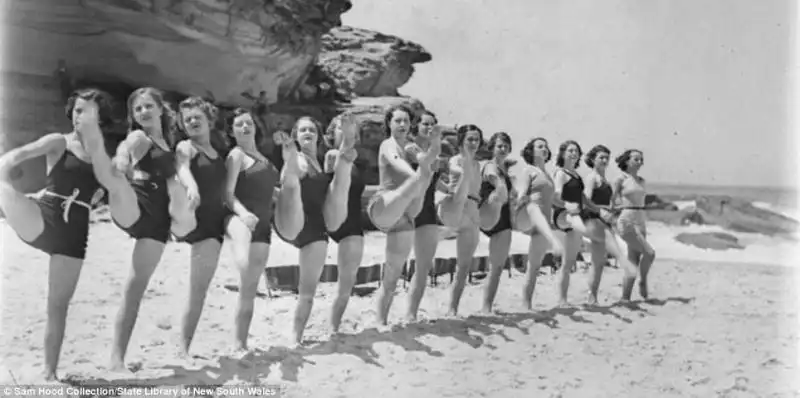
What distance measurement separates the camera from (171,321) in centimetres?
377

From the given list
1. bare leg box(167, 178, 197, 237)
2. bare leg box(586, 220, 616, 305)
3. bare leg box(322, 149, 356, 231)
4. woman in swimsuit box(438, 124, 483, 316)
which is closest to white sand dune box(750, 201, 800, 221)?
bare leg box(586, 220, 616, 305)

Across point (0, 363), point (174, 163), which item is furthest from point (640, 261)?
point (0, 363)

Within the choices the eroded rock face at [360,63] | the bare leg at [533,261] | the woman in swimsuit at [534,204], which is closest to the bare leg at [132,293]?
the woman in swimsuit at [534,204]

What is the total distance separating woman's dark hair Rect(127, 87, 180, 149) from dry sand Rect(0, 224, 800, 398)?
646 millimetres

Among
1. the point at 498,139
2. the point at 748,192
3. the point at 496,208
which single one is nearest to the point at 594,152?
the point at 498,139

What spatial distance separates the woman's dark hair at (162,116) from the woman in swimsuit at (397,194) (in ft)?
3.74

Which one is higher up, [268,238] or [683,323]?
[268,238]

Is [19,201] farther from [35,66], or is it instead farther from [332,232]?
[35,66]

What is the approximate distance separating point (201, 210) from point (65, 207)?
0.58 meters

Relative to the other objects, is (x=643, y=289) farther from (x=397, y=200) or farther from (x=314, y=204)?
(x=314, y=204)

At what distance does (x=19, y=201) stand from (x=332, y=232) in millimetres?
1467

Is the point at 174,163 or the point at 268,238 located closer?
the point at 174,163

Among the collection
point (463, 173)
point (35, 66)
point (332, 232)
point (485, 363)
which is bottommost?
point (485, 363)

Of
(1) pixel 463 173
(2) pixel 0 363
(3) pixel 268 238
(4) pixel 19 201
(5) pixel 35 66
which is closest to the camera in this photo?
(4) pixel 19 201
